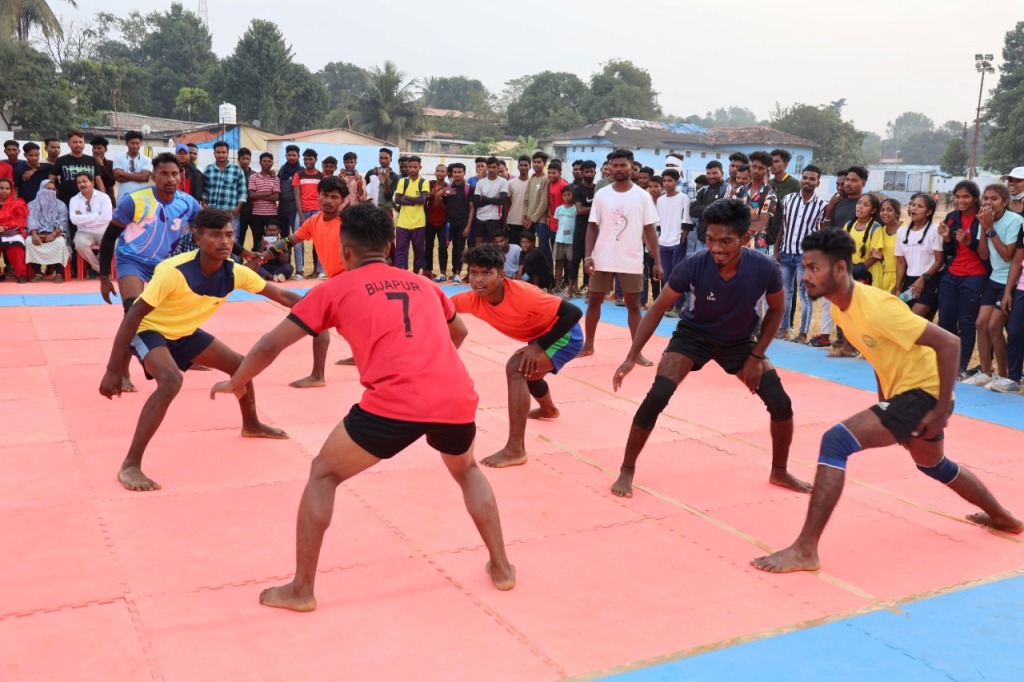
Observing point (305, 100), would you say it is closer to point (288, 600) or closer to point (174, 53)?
point (174, 53)

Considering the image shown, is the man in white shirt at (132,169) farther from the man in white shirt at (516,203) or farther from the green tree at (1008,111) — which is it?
the green tree at (1008,111)

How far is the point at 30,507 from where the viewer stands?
15.8ft

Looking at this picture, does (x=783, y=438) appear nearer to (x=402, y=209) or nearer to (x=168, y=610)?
(x=168, y=610)

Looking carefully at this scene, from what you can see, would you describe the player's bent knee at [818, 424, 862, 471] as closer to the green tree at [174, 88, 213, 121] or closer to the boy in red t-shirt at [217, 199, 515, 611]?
the boy in red t-shirt at [217, 199, 515, 611]

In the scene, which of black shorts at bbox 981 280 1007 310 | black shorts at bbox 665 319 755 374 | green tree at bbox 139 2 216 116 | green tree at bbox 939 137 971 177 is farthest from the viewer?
green tree at bbox 139 2 216 116

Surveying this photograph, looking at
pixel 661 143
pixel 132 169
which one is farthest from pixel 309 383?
pixel 661 143

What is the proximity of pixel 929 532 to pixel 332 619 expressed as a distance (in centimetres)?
330

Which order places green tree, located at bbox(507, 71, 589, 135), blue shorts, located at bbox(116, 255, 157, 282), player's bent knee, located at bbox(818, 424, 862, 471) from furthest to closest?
Answer: green tree, located at bbox(507, 71, 589, 135) → blue shorts, located at bbox(116, 255, 157, 282) → player's bent knee, located at bbox(818, 424, 862, 471)

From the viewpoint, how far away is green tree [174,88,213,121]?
2712 inches

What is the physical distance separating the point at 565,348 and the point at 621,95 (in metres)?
78.3

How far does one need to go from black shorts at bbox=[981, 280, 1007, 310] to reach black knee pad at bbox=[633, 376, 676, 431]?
501cm

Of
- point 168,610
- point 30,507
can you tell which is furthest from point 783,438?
point 30,507

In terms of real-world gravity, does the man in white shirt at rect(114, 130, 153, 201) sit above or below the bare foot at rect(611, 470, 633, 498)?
above

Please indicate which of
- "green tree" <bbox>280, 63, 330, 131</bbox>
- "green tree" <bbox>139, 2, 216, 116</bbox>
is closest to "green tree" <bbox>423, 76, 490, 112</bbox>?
"green tree" <bbox>139, 2, 216, 116</bbox>
